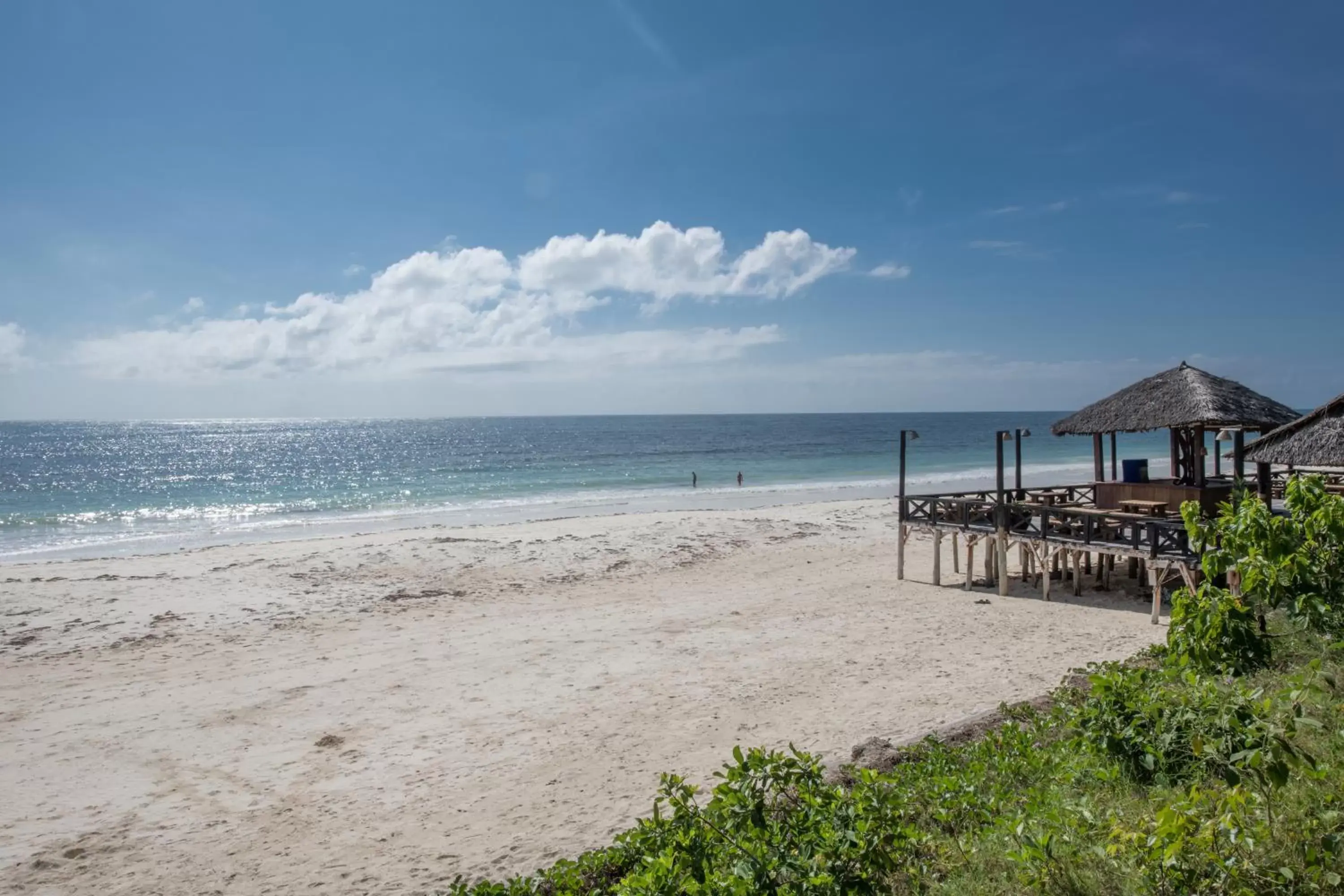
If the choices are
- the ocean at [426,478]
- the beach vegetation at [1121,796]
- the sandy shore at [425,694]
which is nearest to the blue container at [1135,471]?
the sandy shore at [425,694]

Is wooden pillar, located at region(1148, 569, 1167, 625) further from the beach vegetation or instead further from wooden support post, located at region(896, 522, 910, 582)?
the beach vegetation

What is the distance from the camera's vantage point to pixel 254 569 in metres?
20.6

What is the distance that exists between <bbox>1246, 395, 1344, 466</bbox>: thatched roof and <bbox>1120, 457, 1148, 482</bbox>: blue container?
171 inches

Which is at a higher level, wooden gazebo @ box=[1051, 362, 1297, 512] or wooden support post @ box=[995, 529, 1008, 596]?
wooden gazebo @ box=[1051, 362, 1297, 512]

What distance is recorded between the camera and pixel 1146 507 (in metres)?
15.2

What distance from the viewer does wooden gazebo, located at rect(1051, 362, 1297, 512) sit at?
14.8m

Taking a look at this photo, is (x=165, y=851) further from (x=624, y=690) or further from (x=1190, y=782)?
(x=1190, y=782)

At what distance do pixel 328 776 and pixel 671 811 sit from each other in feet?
13.5

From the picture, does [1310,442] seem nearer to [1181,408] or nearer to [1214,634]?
[1181,408]

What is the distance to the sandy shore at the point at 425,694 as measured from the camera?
24.6ft

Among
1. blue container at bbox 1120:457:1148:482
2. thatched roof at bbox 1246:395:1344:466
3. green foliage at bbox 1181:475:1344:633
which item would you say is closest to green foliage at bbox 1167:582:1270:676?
green foliage at bbox 1181:475:1344:633

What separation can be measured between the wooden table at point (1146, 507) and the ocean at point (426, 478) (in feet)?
73.3

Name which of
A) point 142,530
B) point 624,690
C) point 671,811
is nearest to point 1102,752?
point 671,811

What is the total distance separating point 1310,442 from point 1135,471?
519 centimetres
